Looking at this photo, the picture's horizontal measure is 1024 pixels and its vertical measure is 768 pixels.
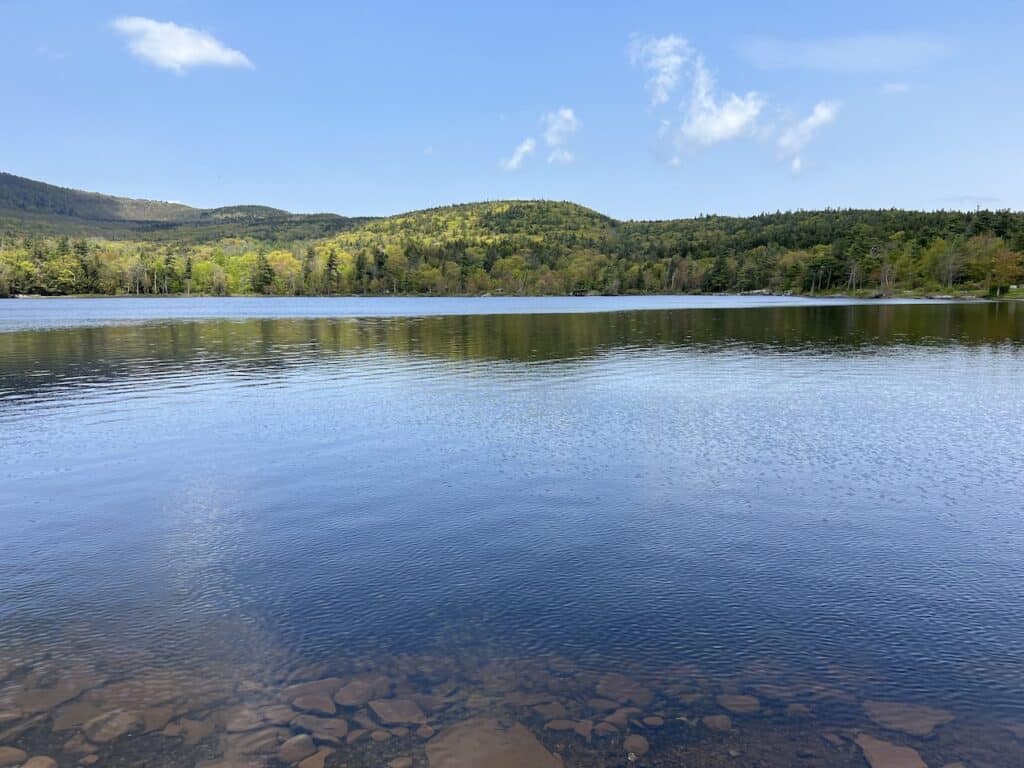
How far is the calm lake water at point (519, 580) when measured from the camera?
766 centimetres

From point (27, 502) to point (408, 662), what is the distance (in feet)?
39.8

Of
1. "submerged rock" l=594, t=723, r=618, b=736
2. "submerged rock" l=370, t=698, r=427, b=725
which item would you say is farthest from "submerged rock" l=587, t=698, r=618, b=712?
"submerged rock" l=370, t=698, r=427, b=725

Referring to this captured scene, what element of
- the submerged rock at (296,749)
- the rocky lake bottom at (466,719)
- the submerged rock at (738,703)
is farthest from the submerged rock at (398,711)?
the submerged rock at (738,703)

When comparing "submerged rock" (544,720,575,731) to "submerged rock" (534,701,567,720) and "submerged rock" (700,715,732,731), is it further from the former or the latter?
"submerged rock" (700,715,732,731)

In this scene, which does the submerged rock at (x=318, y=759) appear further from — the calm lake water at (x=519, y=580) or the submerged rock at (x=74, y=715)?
the submerged rock at (x=74, y=715)

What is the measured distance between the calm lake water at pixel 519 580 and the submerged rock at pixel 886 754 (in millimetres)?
54

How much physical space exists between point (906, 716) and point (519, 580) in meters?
5.87

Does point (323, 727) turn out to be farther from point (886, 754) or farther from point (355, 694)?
point (886, 754)

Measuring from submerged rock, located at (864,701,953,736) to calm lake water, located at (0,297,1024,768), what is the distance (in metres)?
0.04

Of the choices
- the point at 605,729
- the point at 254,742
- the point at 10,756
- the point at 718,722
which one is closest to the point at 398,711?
the point at 254,742

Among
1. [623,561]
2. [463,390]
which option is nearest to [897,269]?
[463,390]

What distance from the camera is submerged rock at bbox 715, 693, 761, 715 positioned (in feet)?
26.0

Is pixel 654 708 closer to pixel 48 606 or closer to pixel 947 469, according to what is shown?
pixel 48 606

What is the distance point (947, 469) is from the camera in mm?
18047
